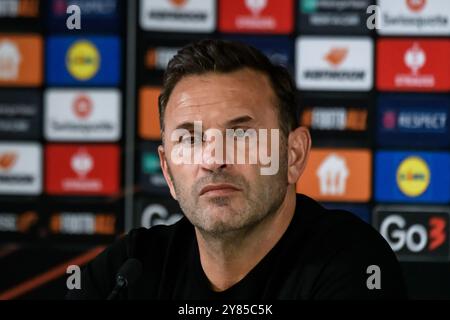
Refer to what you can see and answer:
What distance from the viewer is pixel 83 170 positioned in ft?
6.22

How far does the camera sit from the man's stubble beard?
850 millimetres

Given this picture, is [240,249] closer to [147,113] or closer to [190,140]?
[190,140]

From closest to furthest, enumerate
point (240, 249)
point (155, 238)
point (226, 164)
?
point (226, 164), point (240, 249), point (155, 238)

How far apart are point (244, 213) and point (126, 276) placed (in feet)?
0.58

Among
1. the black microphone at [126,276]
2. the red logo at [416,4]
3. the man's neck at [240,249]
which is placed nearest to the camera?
the black microphone at [126,276]

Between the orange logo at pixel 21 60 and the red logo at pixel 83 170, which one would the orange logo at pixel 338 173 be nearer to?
the red logo at pixel 83 170

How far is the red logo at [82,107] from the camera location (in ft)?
6.19

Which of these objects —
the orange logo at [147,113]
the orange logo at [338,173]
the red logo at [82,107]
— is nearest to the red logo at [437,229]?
the orange logo at [338,173]

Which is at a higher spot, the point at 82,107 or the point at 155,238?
the point at 82,107

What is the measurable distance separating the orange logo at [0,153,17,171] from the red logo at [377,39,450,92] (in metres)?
1.09

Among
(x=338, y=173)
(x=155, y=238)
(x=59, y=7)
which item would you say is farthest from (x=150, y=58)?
(x=155, y=238)

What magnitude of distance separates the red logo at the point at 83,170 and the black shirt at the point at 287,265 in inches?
32.3
